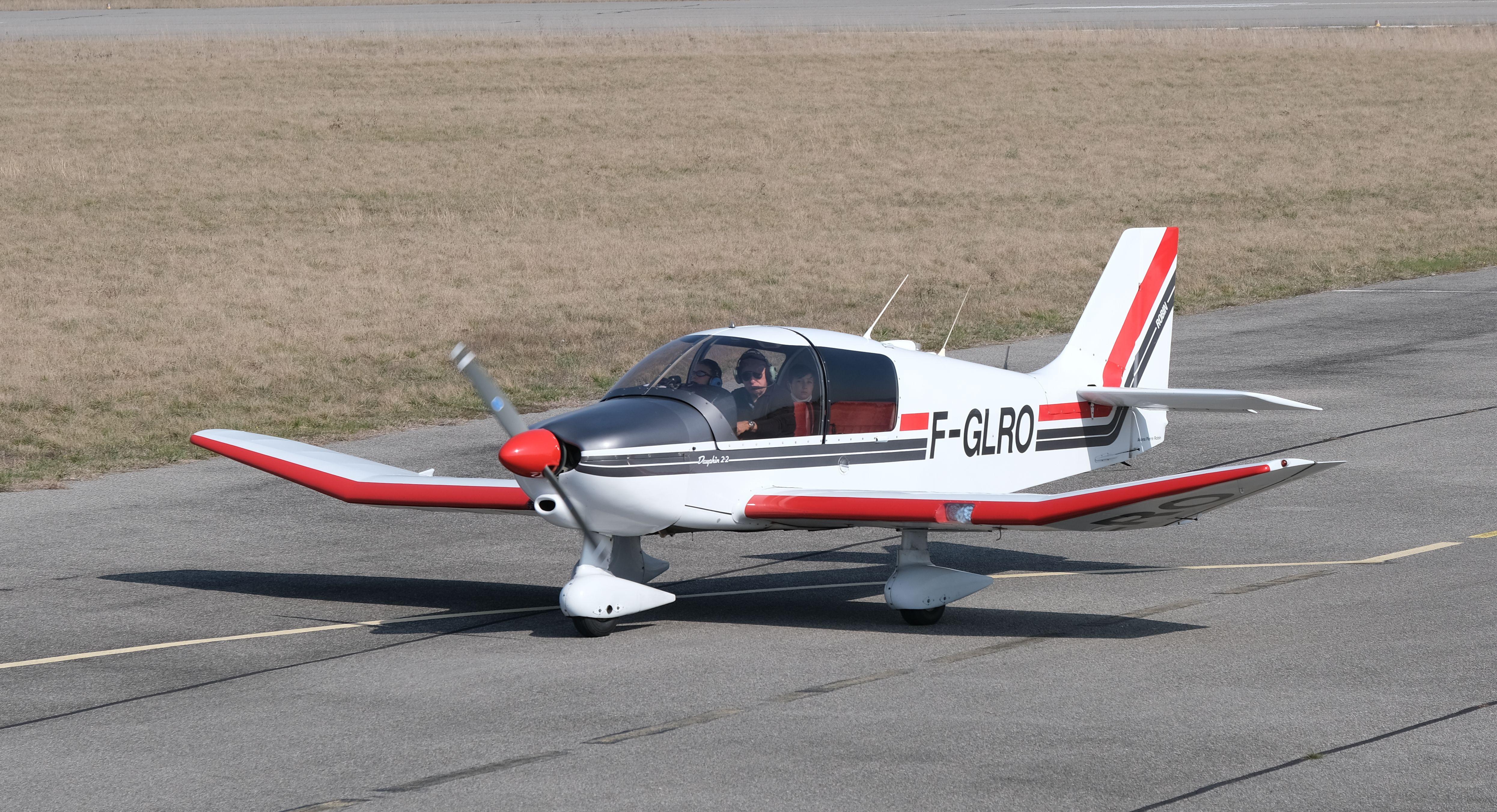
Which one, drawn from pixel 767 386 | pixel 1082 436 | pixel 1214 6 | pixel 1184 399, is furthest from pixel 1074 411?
pixel 1214 6

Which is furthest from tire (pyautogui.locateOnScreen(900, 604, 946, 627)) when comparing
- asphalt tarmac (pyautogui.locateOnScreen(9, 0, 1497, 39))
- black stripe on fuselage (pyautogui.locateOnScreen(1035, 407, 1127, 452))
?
asphalt tarmac (pyautogui.locateOnScreen(9, 0, 1497, 39))

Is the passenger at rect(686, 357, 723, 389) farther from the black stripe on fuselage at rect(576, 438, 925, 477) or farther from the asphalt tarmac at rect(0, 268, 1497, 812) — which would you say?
the asphalt tarmac at rect(0, 268, 1497, 812)

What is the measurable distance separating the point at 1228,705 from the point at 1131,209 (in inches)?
1208

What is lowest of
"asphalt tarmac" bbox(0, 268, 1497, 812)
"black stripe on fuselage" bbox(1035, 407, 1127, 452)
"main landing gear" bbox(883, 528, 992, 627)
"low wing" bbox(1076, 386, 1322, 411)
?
"asphalt tarmac" bbox(0, 268, 1497, 812)

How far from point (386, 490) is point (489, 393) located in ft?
7.47

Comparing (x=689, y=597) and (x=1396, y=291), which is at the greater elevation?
(x=1396, y=291)

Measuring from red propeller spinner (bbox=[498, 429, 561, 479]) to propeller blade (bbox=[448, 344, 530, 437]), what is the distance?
0.36m

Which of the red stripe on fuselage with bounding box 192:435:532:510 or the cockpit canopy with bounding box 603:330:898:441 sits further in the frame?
the red stripe on fuselage with bounding box 192:435:532:510

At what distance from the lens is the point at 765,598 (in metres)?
12.9

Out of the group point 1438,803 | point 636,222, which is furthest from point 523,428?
point 636,222

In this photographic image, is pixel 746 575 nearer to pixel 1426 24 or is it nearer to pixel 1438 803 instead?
pixel 1438 803

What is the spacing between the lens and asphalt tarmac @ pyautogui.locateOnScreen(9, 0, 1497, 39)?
70250 mm

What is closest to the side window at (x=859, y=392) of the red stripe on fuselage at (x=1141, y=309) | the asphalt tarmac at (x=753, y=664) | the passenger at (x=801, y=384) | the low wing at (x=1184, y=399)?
the passenger at (x=801, y=384)

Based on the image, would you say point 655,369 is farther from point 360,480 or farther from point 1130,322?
point 1130,322
